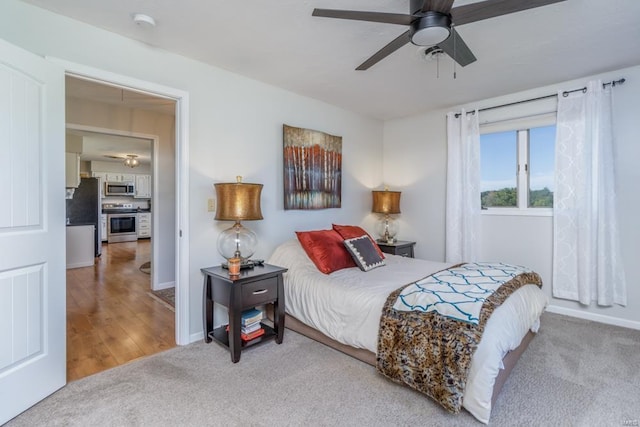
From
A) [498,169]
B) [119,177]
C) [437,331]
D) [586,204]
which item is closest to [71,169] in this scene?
[119,177]

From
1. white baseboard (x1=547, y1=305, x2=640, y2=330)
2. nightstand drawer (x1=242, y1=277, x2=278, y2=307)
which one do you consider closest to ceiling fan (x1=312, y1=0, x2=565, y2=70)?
nightstand drawer (x1=242, y1=277, x2=278, y2=307)

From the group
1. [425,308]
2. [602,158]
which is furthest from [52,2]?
[602,158]

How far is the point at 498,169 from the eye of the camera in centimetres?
380

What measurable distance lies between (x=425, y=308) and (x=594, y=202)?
2367mm

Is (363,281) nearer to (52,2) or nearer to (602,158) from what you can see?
(602,158)

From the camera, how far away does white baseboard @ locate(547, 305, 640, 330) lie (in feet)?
9.75

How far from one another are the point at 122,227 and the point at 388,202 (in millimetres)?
7919

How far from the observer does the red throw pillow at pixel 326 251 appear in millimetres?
2822

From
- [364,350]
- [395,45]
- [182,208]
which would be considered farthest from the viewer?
[182,208]

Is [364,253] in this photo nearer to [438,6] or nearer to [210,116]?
[210,116]

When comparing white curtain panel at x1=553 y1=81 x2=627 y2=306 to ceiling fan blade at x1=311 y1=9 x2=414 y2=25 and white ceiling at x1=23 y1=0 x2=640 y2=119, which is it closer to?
white ceiling at x1=23 y1=0 x2=640 y2=119

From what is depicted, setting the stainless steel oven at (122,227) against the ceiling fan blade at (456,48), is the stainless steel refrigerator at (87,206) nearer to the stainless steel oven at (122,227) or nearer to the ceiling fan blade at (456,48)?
the stainless steel oven at (122,227)

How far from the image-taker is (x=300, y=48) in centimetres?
253

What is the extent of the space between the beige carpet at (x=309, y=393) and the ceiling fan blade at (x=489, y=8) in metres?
2.14
